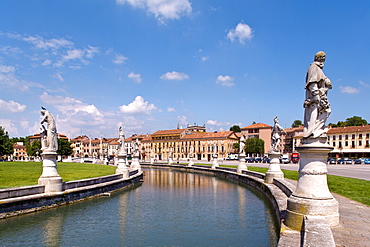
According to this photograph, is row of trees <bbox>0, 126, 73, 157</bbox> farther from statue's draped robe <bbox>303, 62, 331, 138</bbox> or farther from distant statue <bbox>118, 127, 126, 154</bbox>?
statue's draped robe <bbox>303, 62, 331, 138</bbox>

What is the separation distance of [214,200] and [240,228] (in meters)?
6.10

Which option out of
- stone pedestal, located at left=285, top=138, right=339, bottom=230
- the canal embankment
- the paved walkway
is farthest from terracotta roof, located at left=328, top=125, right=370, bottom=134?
stone pedestal, located at left=285, top=138, right=339, bottom=230

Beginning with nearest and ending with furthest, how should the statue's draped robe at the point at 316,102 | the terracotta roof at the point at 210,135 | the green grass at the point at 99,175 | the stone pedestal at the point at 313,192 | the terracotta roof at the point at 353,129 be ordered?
1. the stone pedestal at the point at 313,192
2. the statue's draped robe at the point at 316,102
3. the green grass at the point at 99,175
4. the terracotta roof at the point at 353,129
5. the terracotta roof at the point at 210,135

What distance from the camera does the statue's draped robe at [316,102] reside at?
281 inches

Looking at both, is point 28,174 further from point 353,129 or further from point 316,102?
point 353,129

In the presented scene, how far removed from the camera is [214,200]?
16.8m

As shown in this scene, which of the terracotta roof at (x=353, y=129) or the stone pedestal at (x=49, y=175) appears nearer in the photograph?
the stone pedestal at (x=49, y=175)

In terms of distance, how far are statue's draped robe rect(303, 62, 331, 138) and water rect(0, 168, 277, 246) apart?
390cm

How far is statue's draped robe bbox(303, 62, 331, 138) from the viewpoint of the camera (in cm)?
712

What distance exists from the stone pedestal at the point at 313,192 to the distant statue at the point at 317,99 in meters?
0.33

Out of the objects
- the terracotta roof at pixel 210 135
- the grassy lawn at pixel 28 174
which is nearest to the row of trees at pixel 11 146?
the grassy lawn at pixel 28 174

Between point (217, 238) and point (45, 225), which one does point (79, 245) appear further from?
point (217, 238)

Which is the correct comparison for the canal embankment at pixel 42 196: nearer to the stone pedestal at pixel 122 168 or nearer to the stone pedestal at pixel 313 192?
the stone pedestal at pixel 122 168

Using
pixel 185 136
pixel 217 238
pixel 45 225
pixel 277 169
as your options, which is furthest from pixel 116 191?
pixel 185 136
